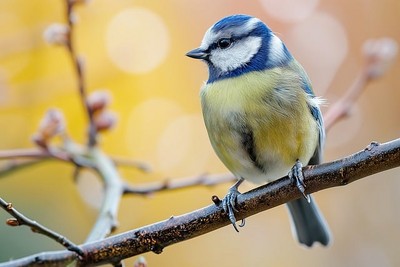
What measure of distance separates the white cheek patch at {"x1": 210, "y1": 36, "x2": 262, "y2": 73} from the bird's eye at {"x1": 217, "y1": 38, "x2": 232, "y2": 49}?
1cm

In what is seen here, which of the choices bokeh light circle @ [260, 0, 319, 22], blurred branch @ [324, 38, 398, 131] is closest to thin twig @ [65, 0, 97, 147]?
blurred branch @ [324, 38, 398, 131]

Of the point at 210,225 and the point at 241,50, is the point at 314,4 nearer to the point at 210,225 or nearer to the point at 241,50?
the point at 241,50

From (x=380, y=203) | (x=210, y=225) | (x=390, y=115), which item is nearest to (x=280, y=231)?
(x=380, y=203)

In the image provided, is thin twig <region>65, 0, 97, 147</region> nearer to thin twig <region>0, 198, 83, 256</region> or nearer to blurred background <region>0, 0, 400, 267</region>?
thin twig <region>0, 198, 83, 256</region>

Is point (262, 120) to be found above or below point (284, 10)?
below

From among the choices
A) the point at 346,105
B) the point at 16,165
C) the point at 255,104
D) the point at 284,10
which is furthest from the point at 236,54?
the point at 284,10

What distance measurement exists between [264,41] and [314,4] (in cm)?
105

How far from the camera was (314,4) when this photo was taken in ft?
7.63

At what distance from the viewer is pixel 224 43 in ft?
4.50

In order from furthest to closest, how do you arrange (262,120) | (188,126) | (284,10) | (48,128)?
(188,126)
(284,10)
(48,128)
(262,120)

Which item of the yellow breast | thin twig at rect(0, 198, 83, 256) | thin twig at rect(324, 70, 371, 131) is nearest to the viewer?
thin twig at rect(0, 198, 83, 256)

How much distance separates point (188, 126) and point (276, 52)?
102cm

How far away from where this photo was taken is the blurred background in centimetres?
213

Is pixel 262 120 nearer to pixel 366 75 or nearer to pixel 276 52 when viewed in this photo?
pixel 276 52
